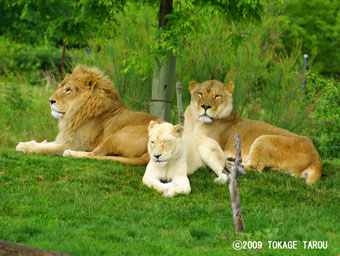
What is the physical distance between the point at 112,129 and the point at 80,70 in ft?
3.98

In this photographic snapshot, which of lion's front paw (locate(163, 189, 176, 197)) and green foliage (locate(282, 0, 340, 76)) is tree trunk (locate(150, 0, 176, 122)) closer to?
lion's front paw (locate(163, 189, 176, 197))

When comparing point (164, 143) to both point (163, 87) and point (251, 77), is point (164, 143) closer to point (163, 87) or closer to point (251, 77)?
point (163, 87)

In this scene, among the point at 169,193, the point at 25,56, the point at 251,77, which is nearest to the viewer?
the point at 169,193

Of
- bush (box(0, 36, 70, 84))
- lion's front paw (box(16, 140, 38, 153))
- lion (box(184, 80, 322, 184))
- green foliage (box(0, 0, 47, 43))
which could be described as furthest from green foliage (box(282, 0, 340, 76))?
lion's front paw (box(16, 140, 38, 153))

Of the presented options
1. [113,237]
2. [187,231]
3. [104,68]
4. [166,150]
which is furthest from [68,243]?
[104,68]

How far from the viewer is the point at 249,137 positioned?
8.88 metres

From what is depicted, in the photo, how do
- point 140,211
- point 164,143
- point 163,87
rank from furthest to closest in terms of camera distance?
1. point 163,87
2. point 164,143
3. point 140,211

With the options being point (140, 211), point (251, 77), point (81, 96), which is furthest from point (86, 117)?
point (251, 77)

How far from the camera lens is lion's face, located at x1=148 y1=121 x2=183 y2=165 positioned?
704 cm

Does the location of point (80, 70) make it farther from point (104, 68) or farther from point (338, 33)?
point (338, 33)

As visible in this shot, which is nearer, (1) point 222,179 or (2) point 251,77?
(1) point 222,179

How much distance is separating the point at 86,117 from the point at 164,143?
2.48 metres

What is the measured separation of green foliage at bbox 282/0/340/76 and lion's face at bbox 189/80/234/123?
81.7ft

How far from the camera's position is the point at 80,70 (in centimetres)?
932
